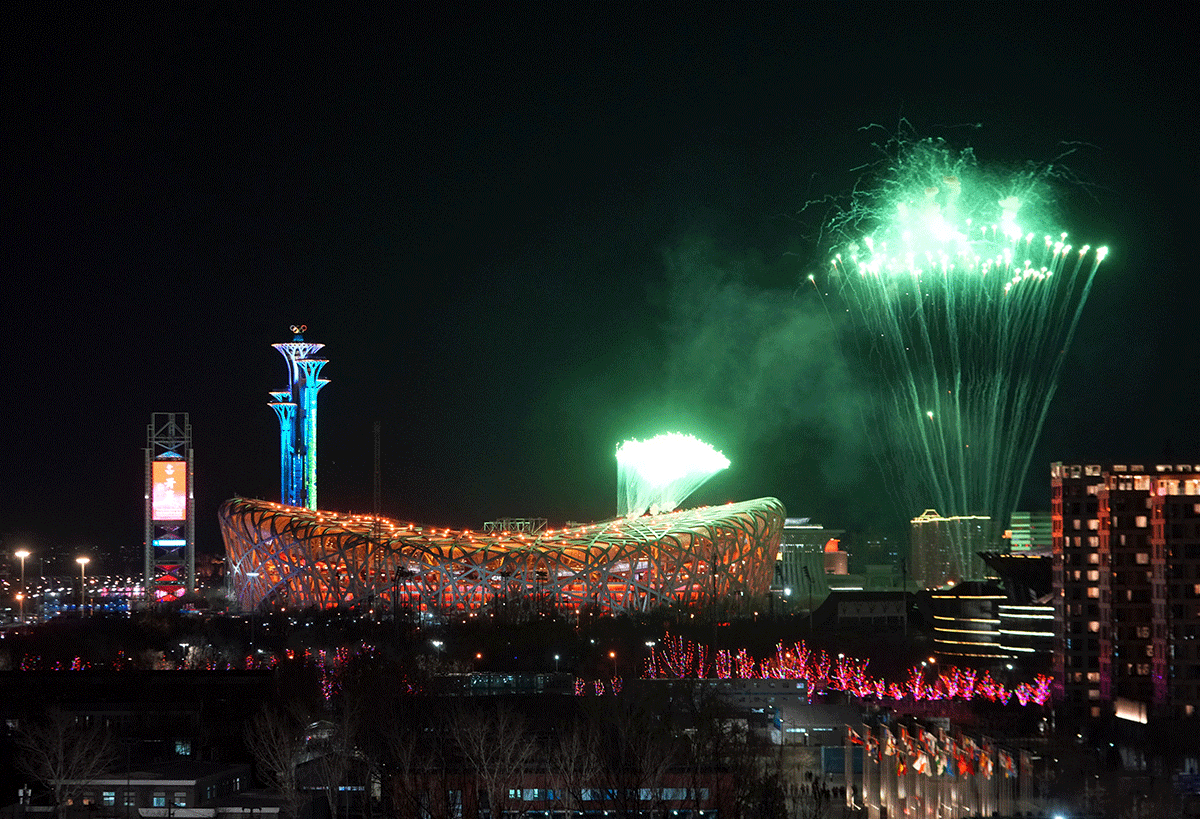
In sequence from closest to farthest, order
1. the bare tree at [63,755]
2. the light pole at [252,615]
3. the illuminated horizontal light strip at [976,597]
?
the bare tree at [63,755] < the light pole at [252,615] < the illuminated horizontal light strip at [976,597]

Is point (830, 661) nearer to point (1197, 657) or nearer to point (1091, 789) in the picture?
point (1197, 657)

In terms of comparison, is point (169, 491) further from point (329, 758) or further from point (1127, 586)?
point (1127, 586)

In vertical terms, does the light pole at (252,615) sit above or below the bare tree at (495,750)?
above

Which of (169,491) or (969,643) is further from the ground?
(169,491)

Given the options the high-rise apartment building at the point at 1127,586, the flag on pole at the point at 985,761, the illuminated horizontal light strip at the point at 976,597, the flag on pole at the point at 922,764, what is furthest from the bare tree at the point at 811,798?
the illuminated horizontal light strip at the point at 976,597

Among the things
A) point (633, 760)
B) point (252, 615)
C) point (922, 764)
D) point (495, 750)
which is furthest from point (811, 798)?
point (252, 615)

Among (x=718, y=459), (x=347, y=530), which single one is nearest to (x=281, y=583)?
Result: (x=347, y=530)

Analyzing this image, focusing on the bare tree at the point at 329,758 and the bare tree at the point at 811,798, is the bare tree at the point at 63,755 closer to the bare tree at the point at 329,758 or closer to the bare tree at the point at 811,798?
the bare tree at the point at 329,758

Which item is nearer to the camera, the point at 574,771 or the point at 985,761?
the point at 574,771
